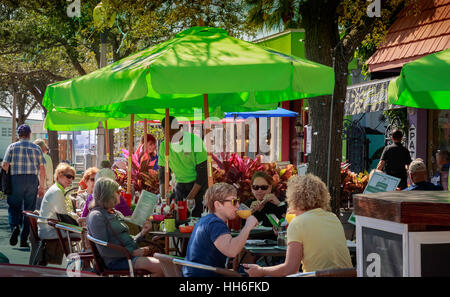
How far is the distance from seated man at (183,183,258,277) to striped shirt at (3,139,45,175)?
6744 millimetres

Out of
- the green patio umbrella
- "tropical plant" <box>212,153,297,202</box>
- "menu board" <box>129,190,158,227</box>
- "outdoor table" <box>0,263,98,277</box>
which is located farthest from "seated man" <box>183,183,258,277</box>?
"tropical plant" <box>212,153,297,202</box>

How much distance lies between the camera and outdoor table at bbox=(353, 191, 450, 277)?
113 inches

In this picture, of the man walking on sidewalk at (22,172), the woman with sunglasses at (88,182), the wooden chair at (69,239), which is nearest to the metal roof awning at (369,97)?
the woman with sunglasses at (88,182)

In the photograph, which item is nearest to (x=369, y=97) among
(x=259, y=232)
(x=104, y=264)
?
(x=259, y=232)

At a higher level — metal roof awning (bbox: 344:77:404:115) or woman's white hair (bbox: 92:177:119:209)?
metal roof awning (bbox: 344:77:404:115)

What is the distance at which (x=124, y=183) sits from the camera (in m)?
12.7

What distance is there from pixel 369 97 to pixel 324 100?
3589mm

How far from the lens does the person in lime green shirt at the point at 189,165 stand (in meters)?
8.07

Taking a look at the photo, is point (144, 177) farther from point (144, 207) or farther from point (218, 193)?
point (218, 193)

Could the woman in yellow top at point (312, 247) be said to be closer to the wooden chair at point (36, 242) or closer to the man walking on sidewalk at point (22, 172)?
the wooden chair at point (36, 242)

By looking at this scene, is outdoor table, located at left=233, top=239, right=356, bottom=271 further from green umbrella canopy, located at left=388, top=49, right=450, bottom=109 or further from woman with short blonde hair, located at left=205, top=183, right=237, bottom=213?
green umbrella canopy, located at left=388, top=49, right=450, bottom=109

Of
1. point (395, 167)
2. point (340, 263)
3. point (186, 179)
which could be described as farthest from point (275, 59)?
point (395, 167)
